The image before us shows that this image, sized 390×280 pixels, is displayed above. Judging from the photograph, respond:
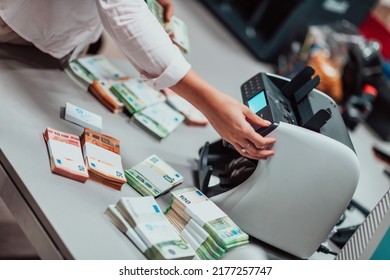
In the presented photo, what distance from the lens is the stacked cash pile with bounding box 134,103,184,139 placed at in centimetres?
161

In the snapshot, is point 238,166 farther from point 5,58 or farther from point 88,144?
point 5,58

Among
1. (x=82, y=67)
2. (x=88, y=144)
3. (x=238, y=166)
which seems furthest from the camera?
(x=82, y=67)

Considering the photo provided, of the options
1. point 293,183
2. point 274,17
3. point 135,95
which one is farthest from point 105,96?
point 274,17

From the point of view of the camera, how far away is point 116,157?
53.5 inches

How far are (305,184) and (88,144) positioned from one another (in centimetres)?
56

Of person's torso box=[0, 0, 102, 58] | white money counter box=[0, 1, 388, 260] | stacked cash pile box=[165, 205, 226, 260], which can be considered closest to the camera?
white money counter box=[0, 1, 388, 260]

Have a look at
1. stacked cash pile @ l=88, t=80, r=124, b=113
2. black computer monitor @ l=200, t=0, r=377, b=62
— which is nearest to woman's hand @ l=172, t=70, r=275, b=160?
stacked cash pile @ l=88, t=80, r=124, b=113

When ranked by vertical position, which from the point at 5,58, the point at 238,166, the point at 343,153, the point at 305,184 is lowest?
the point at 5,58

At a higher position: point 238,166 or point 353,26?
point 353,26

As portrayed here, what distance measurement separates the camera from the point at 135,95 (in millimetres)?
1708

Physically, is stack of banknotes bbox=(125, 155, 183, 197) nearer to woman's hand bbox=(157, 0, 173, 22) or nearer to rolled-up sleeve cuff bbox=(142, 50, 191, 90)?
rolled-up sleeve cuff bbox=(142, 50, 191, 90)

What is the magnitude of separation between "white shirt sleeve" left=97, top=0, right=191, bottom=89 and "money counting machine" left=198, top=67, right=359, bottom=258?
0.25 m

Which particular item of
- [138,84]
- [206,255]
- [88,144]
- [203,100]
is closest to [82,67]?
[138,84]
